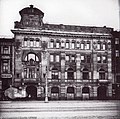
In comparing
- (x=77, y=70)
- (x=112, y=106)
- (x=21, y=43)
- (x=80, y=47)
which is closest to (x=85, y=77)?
(x=77, y=70)

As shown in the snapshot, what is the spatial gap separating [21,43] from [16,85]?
1.37 metres

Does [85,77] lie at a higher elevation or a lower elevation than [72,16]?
lower

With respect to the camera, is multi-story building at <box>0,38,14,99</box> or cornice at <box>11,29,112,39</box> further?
cornice at <box>11,29,112,39</box>

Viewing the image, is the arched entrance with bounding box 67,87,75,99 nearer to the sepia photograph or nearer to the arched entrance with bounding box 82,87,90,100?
the sepia photograph

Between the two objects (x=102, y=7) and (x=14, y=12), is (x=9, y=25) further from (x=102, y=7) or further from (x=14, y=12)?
(x=102, y=7)

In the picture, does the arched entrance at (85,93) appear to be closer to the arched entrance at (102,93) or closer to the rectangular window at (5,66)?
the arched entrance at (102,93)

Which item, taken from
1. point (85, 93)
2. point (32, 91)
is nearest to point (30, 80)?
point (32, 91)

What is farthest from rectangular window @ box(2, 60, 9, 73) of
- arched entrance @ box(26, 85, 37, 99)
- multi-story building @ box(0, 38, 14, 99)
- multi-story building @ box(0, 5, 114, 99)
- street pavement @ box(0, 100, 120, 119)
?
street pavement @ box(0, 100, 120, 119)

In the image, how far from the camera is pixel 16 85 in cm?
651

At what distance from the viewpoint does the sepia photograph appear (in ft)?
18.4

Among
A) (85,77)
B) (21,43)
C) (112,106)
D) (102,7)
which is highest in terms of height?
(102,7)

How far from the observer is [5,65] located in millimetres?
6766

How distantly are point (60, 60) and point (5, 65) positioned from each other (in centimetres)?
163

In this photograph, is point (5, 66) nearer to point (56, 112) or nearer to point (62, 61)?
point (62, 61)
